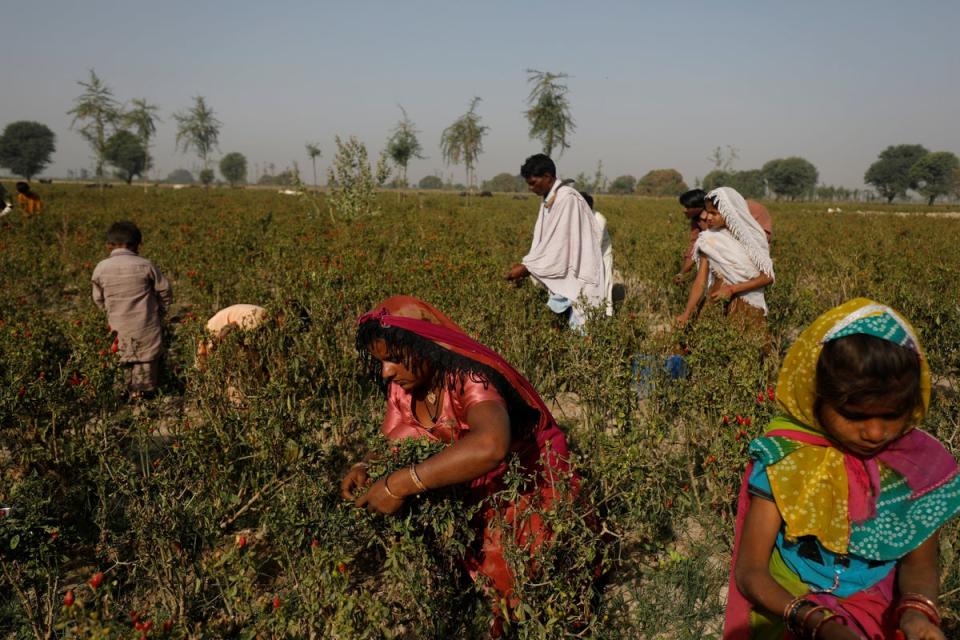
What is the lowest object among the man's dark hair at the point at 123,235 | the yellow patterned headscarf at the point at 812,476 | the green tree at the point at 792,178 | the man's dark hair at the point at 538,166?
the yellow patterned headscarf at the point at 812,476

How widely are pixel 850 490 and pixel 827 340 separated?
364 mm

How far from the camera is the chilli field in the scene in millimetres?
1852

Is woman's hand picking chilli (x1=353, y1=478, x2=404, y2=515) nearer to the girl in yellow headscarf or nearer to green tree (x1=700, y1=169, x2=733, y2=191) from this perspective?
the girl in yellow headscarf

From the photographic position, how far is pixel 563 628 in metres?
1.89

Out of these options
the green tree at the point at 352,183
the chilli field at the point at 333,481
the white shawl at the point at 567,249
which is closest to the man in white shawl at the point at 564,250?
the white shawl at the point at 567,249

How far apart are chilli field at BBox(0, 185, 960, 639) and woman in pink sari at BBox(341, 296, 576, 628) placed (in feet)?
0.31

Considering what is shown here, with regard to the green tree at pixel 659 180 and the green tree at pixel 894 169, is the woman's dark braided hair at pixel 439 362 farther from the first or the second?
the green tree at pixel 894 169

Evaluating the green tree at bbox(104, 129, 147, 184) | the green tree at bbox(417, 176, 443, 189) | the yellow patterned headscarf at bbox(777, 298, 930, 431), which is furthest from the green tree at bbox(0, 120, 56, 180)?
the yellow patterned headscarf at bbox(777, 298, 930, 431)

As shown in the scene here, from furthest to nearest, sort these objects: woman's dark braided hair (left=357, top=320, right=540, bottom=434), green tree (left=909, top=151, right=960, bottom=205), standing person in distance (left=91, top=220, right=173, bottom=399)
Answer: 1. green tree (left=909, top=151, right=960, bottom=205)
2. standing person in distance (left=91, top=220, right=173, bottom=399)
3. woman's dark braided hair (left=357, top=320, right=540, bottom=434)

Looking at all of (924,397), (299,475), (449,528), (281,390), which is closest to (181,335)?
(281,390)

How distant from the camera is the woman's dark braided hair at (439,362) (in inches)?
72.0

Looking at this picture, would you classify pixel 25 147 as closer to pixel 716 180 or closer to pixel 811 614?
pixel 716 180

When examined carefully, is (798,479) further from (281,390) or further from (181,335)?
(181,335)

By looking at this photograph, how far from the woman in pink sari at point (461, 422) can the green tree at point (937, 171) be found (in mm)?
98008
